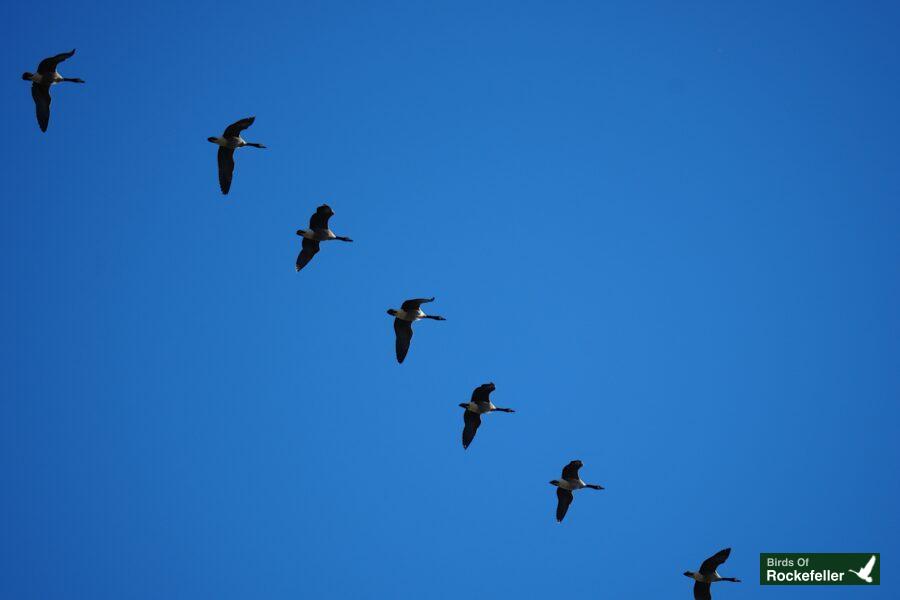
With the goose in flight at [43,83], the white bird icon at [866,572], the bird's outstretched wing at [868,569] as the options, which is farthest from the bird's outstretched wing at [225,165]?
the bird's outstretched wing at [868,569]

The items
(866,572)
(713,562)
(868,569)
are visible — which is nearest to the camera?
(713,562)

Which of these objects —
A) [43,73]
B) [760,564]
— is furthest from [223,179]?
[760,564]

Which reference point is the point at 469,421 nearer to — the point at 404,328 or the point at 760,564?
the point at 404,328

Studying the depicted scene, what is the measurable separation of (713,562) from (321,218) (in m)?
17.2

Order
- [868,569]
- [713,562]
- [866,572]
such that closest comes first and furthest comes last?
[713,562] → [866,572] → [868,569]

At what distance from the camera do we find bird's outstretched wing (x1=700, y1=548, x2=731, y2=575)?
139 feet

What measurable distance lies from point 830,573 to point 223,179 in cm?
2760

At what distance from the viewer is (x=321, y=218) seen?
43750 millimetres

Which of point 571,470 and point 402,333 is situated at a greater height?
point 402,333

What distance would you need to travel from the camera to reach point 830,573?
5103 cm

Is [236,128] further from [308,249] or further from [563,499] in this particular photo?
[563,499]

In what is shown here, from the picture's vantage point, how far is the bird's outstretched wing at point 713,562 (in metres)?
42.4

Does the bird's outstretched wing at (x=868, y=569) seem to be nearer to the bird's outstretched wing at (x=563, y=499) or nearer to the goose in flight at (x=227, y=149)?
the bird's outstretched wing at (x=563, y=499)

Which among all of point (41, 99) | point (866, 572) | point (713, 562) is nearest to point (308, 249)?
point (41, 99)
